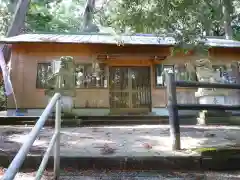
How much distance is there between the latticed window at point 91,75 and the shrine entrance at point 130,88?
662 mm

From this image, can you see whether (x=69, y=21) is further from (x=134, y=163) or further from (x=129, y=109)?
(x=134, y=163)

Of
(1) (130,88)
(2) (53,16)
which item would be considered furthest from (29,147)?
(2) (53,16)

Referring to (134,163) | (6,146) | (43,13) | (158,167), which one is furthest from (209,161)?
(43,13)

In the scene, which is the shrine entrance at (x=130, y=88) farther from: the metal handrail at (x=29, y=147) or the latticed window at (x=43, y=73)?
the metal handrail at (x=29, y=147)

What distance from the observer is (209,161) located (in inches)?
139

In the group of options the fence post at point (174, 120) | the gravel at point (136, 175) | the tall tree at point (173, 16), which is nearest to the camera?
the gravel at point (136, 175)

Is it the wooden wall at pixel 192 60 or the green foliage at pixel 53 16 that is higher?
the green foliage at pixel 53 16

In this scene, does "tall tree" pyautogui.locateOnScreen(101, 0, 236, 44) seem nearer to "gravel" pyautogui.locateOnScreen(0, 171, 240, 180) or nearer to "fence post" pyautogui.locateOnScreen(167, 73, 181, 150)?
"fence post" pyautogui.locateOnScreen(167, 73, 181, 150)

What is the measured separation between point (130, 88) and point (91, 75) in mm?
2073

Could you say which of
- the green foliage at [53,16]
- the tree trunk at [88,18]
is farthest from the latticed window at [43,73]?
the green foliage at [53,16]

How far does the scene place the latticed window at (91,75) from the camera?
1409cm

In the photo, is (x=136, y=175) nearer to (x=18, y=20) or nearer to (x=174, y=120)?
(x=174, y=120)

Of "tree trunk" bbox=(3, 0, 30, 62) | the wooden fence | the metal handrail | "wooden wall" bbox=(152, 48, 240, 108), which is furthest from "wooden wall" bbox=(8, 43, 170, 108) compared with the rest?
the metal handrail

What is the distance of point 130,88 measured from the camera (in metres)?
14.8
